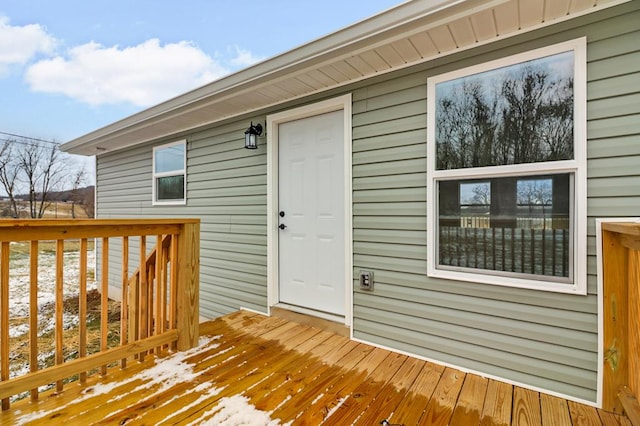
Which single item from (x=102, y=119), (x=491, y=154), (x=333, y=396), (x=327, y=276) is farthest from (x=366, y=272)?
(x=102, y=119)

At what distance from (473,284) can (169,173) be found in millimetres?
4406

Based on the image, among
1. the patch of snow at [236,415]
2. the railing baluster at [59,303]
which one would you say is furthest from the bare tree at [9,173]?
the patch of snow at [236,415]

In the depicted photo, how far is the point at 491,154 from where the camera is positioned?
84.4 inches

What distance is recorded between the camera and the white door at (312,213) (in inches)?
116

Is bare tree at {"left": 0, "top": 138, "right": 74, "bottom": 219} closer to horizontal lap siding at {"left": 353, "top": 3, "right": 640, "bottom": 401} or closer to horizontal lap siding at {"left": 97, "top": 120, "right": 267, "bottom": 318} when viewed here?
horizontal lap siding at {"left": 97, "top": 120, "right": 267, "bottom": 318}

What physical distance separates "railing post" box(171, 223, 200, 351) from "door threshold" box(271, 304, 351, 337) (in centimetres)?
102

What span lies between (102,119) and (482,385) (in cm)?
2538

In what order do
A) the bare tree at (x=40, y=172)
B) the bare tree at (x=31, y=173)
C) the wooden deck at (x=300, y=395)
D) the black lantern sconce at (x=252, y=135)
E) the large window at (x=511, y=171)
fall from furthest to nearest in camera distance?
Answer: the bare tree at (x=40, y=172) < the bare tree at (x=31, y=173) < the black lantern sconce at (x=252, y=135) < the large window at (x=511, y=171) < the wooden deck at (x=300, y=395)

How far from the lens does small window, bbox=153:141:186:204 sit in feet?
14.8

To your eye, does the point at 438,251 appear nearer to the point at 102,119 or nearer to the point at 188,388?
the point at 188,388

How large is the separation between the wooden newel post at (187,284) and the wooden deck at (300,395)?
0.15 metres

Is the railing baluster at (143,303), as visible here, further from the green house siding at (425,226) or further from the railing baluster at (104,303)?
the green house siding at (425,226)

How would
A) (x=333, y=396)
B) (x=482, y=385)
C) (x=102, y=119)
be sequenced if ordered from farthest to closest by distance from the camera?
(x=102, y=119), (x=482, y=385), (x=333, y=396)

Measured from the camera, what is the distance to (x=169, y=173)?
4.68m
